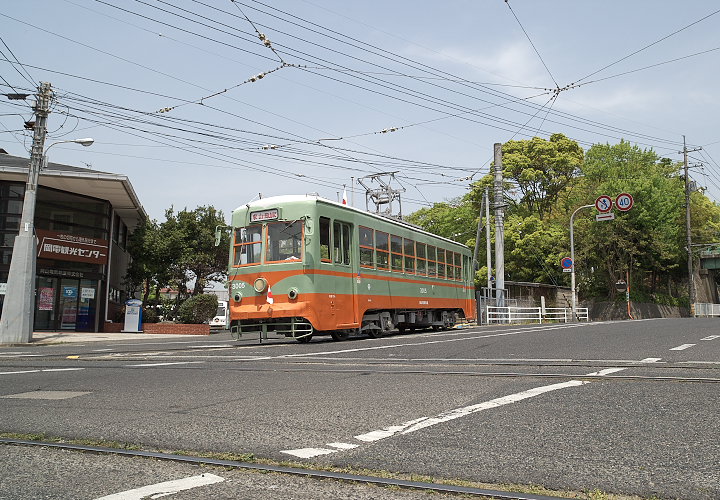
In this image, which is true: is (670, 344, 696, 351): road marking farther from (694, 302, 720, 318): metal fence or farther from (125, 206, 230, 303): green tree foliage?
(694, 302, 720, 318): metal fence

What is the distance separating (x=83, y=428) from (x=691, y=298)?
192ft

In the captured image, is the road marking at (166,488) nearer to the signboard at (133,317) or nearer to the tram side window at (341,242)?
the tram side window at (341,242)

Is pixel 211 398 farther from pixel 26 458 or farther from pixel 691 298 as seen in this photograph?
pixel 691 298

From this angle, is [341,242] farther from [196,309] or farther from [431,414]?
[196,309]

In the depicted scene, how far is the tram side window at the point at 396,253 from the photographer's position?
18797mm

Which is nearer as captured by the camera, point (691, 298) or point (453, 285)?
point (453, 285)

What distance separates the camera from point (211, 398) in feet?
19.9

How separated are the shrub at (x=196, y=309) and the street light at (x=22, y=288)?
12057 mm

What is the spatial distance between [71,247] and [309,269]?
735 inches

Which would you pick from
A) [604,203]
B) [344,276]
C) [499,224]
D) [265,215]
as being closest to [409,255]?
[344,276]

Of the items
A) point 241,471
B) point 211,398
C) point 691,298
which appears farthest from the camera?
point 691,298

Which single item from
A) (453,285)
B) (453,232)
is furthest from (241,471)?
(453,232)

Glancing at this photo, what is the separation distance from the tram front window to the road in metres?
5.95

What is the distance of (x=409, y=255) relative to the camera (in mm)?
20031
